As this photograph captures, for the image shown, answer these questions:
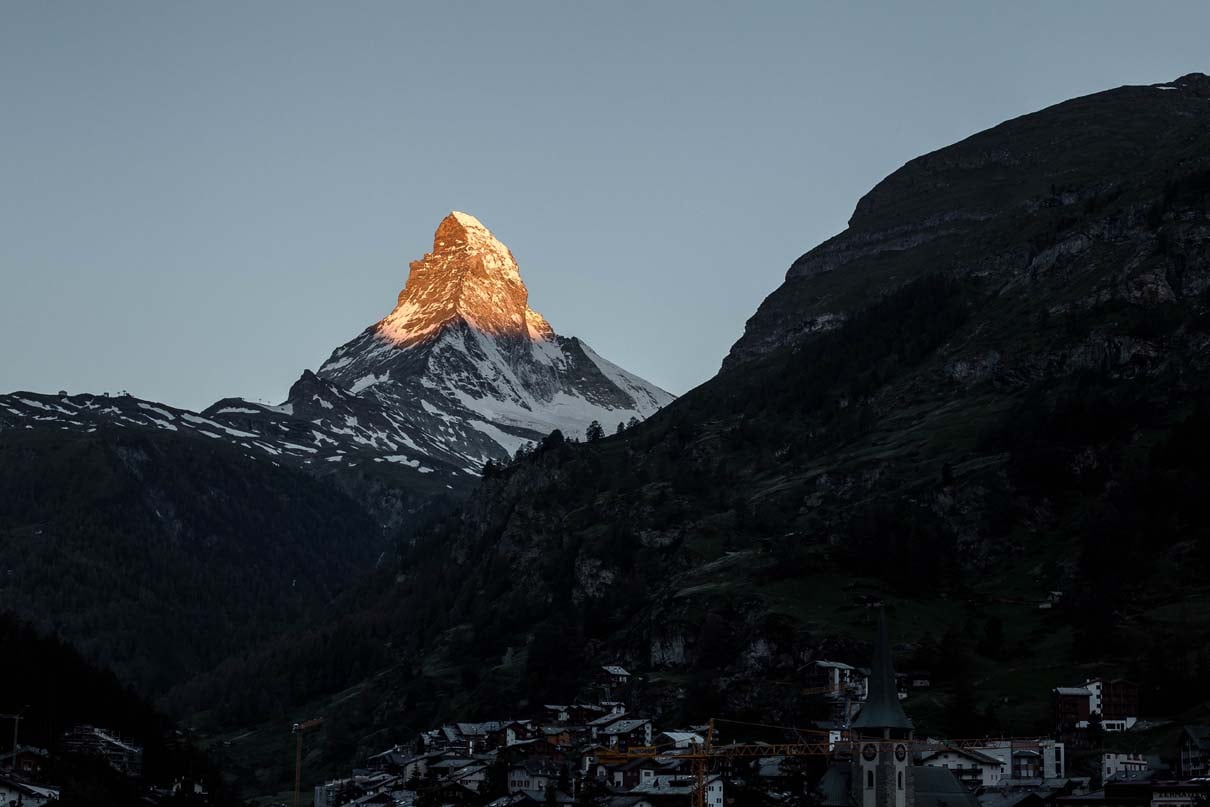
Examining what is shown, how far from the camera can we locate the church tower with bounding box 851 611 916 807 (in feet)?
547

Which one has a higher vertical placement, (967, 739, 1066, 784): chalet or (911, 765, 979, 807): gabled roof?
(967, 739, 1066, 784): chalet

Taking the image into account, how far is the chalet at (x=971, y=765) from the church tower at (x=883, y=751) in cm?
2035

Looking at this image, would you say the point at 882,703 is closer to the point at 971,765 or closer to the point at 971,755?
the point at 971,755

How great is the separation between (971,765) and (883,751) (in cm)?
2546

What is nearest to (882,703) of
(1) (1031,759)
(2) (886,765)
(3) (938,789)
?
(2) (886,765)

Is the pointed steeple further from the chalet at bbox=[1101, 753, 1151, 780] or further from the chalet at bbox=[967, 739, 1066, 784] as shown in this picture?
the chalet at bbox=[967, 739, 1066, 784]

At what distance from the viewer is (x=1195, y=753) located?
17188cm

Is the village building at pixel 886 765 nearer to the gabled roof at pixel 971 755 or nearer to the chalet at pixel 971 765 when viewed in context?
the chalet at pixel 971 765

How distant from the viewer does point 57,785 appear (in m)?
188

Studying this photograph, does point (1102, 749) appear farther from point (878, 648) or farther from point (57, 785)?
point (57, 785)

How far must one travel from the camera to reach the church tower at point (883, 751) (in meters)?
167

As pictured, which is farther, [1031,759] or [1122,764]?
[1031,759]

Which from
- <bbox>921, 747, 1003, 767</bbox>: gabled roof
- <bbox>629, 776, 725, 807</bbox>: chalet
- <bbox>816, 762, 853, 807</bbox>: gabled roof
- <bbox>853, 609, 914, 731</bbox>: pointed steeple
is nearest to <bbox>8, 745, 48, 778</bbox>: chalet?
<bbox>629, 776, 725, 807</bbox>: chalet

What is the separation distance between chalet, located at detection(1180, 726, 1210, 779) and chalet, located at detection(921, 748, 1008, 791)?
17.7m
